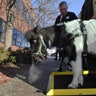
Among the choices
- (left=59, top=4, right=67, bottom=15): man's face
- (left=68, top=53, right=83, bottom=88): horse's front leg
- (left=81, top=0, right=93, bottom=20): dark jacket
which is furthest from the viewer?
(left=81, top=0, right=93, bottom=20): dark jacket

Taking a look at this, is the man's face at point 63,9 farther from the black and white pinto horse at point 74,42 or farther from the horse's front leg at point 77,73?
the horse's front leg at point 77,73

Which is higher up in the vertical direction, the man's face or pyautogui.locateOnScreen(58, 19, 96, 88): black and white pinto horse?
the man's face

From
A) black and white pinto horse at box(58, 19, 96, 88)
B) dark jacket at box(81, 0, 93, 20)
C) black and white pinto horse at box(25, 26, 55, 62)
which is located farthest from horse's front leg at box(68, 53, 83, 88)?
dark jacket at box(81, 0, 93, 20)

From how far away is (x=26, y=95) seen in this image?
806 centimetres

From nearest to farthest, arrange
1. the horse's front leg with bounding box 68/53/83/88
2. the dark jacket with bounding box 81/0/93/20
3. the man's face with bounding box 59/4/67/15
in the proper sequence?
the horse's front leg with bounding box 68/53/83/88, the man's face with bounding box 59/4/67/15, the dark jacket with bounding box 81/0/93/20

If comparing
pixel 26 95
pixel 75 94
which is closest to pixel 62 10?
pixel 26 95

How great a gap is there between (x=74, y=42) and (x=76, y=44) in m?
0.05

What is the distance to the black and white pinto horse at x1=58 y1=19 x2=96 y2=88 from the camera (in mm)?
4832

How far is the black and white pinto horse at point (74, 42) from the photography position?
190 inches

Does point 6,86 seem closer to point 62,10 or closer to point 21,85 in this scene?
point 21,85

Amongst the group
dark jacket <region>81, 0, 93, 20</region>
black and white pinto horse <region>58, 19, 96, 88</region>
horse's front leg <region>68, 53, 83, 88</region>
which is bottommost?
horse's front leg <region>68, 53, 83, 88</region>

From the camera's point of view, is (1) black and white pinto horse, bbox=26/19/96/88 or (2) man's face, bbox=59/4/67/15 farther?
(2) man's face, bbox=59/4/67/15

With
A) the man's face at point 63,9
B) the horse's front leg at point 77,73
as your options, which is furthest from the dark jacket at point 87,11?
the horse's front leg at point 77,73

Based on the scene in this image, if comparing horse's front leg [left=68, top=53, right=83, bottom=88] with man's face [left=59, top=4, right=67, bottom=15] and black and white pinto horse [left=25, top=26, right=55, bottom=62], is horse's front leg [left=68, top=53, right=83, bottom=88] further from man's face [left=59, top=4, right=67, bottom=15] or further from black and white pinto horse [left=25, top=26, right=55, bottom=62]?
man's face [left=59, top=4, right=67, bottom=15]
